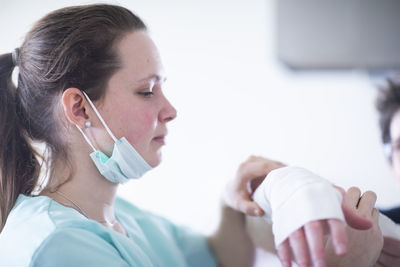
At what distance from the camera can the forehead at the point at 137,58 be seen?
2.56 feet

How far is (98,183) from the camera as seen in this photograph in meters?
0.81

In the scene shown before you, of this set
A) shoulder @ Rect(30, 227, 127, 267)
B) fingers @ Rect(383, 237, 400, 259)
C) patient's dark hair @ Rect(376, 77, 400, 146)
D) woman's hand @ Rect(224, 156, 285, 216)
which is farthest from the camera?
patient's dark hair @ Rect(376, 77, 400, 146)

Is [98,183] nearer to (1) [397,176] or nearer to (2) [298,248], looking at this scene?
(2) [298,248]

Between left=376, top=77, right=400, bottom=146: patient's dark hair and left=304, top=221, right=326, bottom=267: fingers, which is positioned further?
left=376, top=77, right=400, bottom=146: patient's dark hair

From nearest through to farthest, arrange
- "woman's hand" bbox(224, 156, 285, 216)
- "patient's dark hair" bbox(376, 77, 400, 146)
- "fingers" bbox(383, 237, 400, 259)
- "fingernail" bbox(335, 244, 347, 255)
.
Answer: "fingernail" bbox(335, 244, 347, 255)
"fingers" bbox(383, 237, 400, 259)
"woman's hand" bbox(224, 156, 285, 216)
"patient's dark hair" bbox(376, 77, 400, 146)

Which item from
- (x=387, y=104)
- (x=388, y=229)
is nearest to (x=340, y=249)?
(x=388, y=229)

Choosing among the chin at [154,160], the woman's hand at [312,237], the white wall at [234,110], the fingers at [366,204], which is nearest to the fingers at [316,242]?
the woman's hand at [312,237]

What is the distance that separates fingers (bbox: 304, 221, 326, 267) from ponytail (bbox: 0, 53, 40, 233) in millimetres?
590

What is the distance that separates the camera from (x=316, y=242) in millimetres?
500

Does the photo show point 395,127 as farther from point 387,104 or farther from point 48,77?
point 48,77

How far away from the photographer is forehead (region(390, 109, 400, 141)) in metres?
1.18

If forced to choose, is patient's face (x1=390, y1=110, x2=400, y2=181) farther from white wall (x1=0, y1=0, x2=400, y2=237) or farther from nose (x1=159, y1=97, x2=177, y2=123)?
nose (x1=159, y1=97, x2=177, y2=123)

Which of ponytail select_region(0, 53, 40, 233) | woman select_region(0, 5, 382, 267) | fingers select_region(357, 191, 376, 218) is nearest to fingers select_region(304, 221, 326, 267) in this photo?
fingers select_region(357, 191, 376, 218)

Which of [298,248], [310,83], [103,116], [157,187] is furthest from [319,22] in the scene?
[298,248]
